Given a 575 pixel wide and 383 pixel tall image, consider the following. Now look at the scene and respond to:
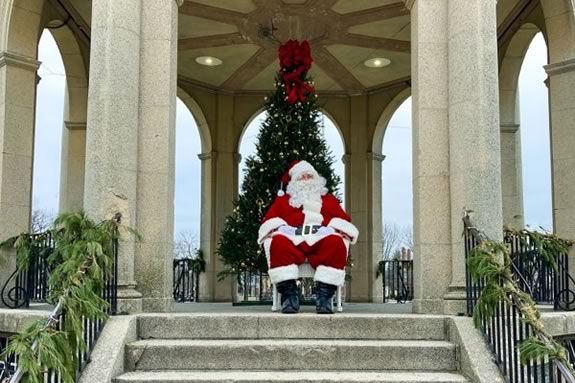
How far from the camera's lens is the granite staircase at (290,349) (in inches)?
199

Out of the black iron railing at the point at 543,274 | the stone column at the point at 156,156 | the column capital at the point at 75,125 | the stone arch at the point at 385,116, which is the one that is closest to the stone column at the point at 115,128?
the stone column at the point at 156,156

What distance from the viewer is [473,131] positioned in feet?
21.0

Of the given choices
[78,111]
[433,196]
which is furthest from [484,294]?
[78,111]

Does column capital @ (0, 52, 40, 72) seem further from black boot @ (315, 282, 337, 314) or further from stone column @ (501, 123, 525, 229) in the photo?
stone column @ (501, 123, 525, 229)

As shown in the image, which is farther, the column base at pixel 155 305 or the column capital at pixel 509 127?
the column capital at pixel 509 127

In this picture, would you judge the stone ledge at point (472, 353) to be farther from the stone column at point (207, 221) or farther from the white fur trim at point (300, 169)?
the stone column at point (207, 221)

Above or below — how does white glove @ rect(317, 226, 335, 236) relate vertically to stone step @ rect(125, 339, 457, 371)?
above

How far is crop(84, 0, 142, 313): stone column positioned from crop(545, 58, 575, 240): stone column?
5.26 m

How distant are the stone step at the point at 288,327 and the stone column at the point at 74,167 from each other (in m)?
6.88

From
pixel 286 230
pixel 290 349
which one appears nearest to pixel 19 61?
pixel 286 230

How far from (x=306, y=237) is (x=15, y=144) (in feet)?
13.0

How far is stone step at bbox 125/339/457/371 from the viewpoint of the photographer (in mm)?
5324

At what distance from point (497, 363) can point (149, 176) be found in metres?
3.71

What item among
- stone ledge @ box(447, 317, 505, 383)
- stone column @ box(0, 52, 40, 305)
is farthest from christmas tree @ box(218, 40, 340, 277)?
stone ledge @ box(447, 317, 505, 383)
